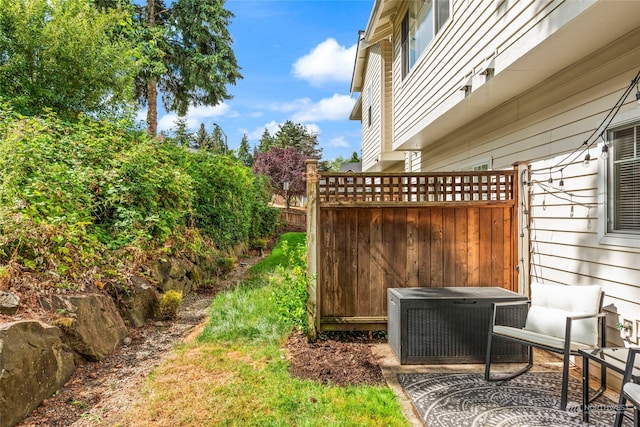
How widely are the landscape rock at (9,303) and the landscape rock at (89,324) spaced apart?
281 mm

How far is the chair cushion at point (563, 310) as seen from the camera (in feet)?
9.96

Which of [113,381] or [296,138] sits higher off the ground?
[296,138]

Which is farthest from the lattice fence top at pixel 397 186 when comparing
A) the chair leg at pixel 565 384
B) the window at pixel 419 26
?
the window at pixel 419 26

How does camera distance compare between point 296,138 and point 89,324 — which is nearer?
point 89,324

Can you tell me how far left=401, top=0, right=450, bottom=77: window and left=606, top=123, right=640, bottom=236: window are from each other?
333cm

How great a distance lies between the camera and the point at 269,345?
13.7 ft

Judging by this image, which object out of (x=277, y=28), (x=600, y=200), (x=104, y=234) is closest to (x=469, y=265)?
(x=600, y=200)

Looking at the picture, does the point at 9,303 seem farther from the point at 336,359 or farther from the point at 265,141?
the point at 265,141

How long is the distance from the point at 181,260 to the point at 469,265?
492cm

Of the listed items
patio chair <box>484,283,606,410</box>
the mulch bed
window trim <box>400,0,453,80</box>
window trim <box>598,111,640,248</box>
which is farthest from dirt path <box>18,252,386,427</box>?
window trim <box>400,0,453,80</box>

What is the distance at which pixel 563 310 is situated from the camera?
3.26m

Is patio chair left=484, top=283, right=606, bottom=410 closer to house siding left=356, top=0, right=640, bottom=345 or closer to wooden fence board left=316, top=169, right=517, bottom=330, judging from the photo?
house siding left=356, top=0, right=640, bottom=345

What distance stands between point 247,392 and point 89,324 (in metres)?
1.87

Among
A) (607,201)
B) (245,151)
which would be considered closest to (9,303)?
(607,201)
